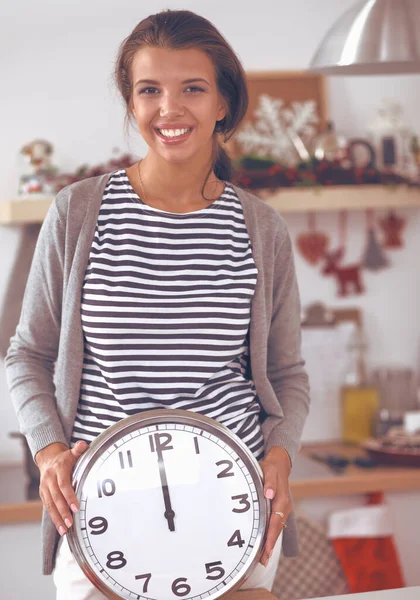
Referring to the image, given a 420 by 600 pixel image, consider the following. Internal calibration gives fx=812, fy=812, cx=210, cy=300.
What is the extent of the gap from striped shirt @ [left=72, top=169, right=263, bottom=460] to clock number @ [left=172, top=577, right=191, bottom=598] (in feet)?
0.78

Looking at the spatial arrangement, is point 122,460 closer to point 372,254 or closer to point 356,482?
point 356,482

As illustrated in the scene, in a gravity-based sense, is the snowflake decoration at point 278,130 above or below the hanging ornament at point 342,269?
above

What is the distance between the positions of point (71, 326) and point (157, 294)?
129 mm

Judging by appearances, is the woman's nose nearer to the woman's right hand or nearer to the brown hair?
the brown hair

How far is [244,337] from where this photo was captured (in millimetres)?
1224

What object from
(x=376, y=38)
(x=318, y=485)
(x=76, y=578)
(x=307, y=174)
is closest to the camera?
(x=76, y=578)

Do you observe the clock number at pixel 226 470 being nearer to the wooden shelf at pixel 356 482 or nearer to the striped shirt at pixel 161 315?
the striped shirt at pixel 161 315

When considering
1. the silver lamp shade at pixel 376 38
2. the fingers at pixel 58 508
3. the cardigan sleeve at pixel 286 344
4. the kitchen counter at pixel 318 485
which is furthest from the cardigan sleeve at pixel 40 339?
the kitchen counter at pixel 318 485

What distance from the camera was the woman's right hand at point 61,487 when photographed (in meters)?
1.01

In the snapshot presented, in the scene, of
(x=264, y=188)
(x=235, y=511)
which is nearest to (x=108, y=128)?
(x=264, y=188)

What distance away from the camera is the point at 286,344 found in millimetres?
1301

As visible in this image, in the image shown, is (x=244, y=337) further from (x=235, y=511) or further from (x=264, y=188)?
(x=264, y=188)

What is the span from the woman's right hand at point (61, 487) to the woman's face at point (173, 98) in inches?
17.3

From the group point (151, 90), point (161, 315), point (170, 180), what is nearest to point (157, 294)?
point (161, 315)
